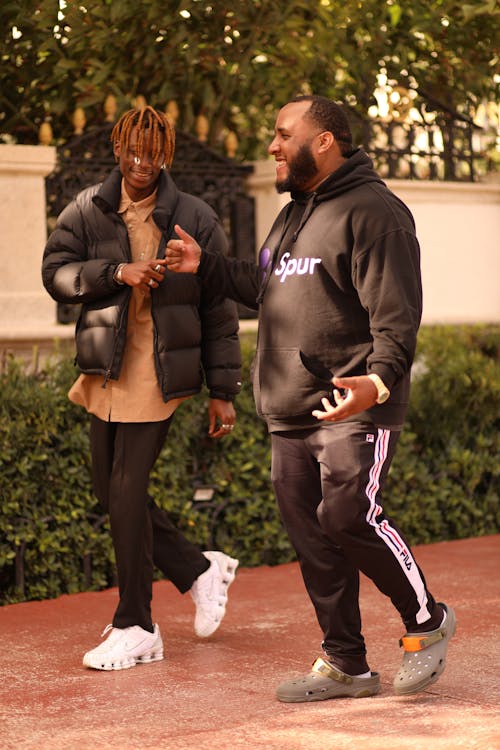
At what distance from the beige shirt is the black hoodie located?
65cm

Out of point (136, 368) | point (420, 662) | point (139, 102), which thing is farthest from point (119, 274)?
point (139, 102)

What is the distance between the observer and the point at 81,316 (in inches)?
211

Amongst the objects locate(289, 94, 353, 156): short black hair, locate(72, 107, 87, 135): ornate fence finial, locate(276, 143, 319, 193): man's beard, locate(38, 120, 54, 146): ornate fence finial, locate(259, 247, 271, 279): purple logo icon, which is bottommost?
locate(259, 247, 271, 279): purple logo icon

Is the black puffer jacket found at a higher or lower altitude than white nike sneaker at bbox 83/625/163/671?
higher

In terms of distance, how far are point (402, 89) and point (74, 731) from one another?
644 centimetres

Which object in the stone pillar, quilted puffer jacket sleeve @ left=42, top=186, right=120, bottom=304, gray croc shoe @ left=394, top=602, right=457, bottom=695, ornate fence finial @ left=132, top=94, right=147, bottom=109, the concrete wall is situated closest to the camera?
gray croc shoe @ left=394, top=602, right=457, bottom=695

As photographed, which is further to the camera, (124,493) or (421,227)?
(421,227)

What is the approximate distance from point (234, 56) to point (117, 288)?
4.25 metres

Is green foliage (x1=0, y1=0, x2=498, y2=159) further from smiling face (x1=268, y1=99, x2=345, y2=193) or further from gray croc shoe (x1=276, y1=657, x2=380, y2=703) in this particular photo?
gray croc shoe (x1=276, y1=657, x2=380, y2=703)

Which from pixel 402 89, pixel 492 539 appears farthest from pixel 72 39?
pixel 492 539

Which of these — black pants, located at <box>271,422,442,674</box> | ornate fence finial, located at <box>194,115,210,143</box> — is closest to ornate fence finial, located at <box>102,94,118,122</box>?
ornate fence finial, located at <box>194,115,210,143</box>

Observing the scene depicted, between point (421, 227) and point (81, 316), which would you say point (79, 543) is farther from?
point (421, 227)

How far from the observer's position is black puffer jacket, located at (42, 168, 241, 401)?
17.1 ft

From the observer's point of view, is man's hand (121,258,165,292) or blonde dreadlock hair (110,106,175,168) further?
blonde dreadlock hair (110,106,175,168)
